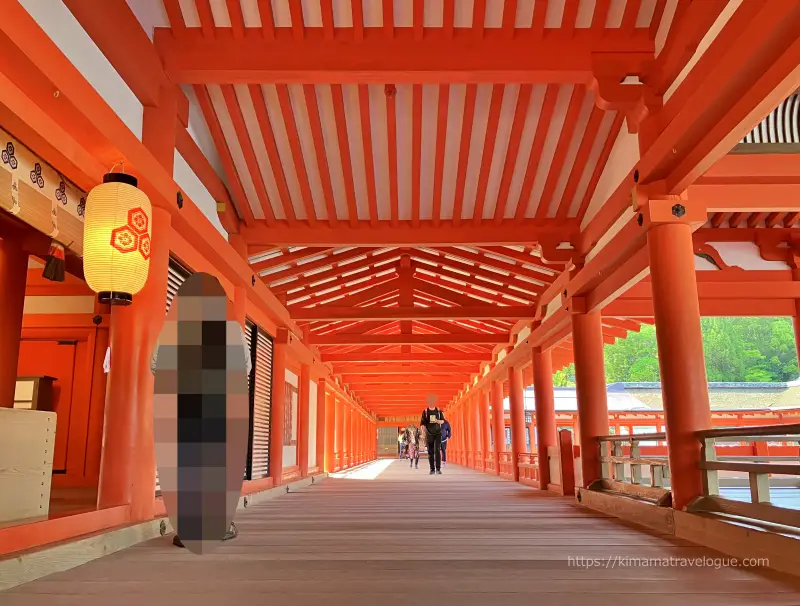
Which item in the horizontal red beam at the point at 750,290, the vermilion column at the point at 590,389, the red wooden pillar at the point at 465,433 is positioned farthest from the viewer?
the red wooden pillar at the point at 465,433

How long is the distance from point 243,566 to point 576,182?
4904 mm

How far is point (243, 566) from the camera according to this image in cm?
293

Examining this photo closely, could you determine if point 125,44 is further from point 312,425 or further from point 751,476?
point 312,425

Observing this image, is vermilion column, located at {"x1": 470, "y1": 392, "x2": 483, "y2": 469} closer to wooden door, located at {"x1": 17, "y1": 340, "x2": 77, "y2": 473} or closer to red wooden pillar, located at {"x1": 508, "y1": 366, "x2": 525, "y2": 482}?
red wooden pillar, located at {"x1": 508, "y1": 366, "x2": 525, "y2": 482}

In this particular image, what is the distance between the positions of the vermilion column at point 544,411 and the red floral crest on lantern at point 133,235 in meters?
6.93

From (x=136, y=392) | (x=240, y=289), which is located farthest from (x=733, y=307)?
(x=136, y=392)

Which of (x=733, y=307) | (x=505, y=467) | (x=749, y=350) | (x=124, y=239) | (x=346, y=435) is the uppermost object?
(x=749, y=350)

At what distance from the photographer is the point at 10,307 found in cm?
542

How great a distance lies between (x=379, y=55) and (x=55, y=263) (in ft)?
9.87

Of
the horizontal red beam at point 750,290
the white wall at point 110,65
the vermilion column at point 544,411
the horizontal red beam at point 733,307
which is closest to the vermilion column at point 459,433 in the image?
the vermilion column at point 544,411

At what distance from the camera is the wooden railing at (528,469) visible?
974cm

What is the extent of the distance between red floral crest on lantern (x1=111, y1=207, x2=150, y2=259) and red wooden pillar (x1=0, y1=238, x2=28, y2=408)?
293cm

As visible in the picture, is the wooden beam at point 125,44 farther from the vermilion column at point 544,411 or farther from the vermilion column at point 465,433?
the vermilion column at point 465,433

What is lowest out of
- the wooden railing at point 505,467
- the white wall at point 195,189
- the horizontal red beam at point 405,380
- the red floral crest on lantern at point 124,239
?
the wooden railing at point 505,467
